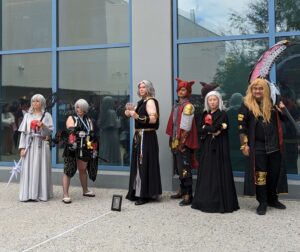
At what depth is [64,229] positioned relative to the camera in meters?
5.29

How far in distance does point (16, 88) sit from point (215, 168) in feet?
15.7

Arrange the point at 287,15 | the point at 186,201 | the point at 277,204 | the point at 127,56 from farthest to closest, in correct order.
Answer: the point at 127,56 < the point at 287,15 < the point at 186,201 < the point at 277,204

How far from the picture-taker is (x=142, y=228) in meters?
5.26

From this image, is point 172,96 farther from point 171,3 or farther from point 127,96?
point 171,3

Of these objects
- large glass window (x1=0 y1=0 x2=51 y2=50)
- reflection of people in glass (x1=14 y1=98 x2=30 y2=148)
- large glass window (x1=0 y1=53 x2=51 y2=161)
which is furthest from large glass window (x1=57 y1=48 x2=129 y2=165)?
reflection of people in glass (x1=14 y1=98 x2=30 y2=148)

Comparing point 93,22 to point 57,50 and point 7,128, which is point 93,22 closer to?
point 57,50

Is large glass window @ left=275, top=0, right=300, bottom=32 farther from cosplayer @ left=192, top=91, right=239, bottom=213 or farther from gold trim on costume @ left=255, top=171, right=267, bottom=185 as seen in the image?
gold trim on costume @ left=255, top=171, right=267, bottom=185

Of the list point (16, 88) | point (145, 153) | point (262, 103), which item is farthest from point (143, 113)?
point (16, 88)

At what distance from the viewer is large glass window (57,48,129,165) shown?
8.00 metres

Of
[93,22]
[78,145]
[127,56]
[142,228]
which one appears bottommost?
[142,228]

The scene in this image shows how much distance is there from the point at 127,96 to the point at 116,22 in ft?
4.55

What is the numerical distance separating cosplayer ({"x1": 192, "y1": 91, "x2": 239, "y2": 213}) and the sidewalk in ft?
0.55

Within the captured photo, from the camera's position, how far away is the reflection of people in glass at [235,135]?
719 centimetres

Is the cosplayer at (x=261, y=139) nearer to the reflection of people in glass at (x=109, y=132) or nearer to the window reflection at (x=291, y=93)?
the window reflection at (x=291, y=93)
